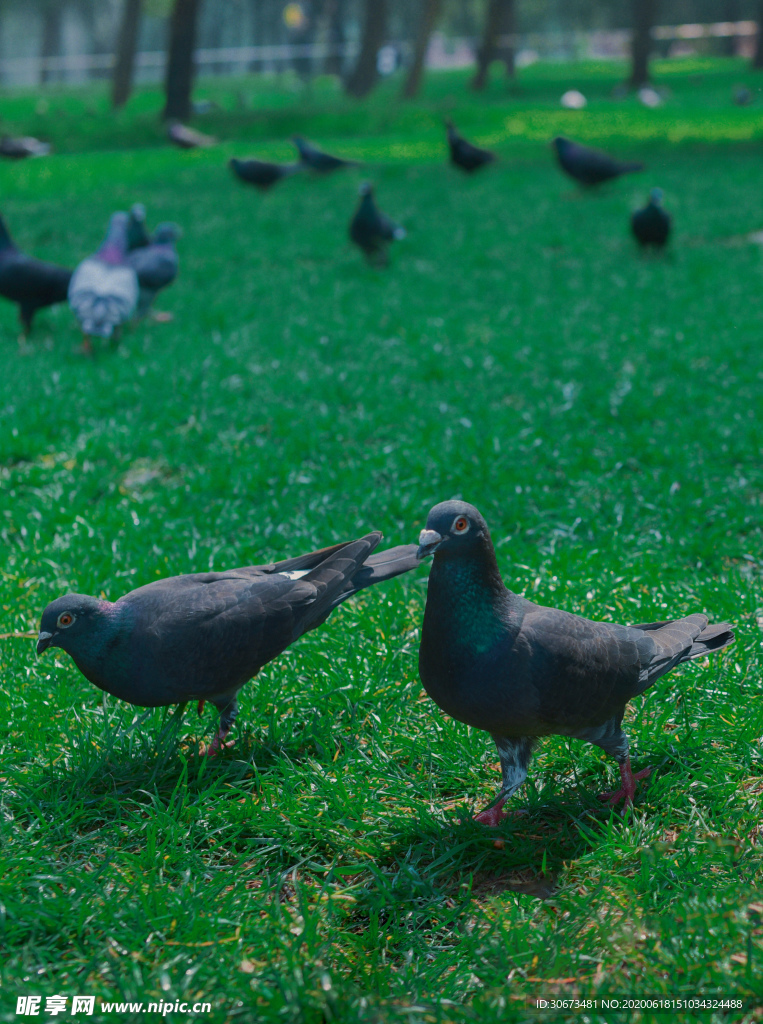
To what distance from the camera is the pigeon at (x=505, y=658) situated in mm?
2475

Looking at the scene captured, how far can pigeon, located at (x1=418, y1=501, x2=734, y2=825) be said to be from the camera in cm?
247

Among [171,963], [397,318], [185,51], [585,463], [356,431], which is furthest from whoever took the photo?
[185,51]

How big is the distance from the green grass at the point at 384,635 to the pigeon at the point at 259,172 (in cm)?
513

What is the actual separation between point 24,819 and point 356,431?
131 inches

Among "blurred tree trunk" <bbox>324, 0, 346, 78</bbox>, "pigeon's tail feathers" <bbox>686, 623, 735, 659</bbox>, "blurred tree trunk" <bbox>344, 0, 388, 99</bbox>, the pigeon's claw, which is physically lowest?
the pigeon's claw

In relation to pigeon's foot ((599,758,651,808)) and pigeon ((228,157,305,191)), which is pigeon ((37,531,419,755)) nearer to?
pigeon's foot ((599,758,651,808))

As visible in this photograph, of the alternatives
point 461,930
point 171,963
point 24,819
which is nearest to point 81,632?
point 24,819

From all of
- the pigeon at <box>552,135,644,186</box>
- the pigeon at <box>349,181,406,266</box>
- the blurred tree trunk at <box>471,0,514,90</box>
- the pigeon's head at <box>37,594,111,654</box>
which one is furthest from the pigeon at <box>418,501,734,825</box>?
the blurred tree trunk at <box>471,0,514,90</box>

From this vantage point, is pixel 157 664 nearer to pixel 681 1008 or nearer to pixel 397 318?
pixel 681 1008

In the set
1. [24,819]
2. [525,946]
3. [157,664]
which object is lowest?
[24,819]

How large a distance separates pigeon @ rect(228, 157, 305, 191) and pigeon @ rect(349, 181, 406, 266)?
16.9 ft

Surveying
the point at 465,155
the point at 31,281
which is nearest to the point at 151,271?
the point at 31,281

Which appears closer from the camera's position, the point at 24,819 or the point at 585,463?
the point at 24,819

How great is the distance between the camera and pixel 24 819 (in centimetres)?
277
